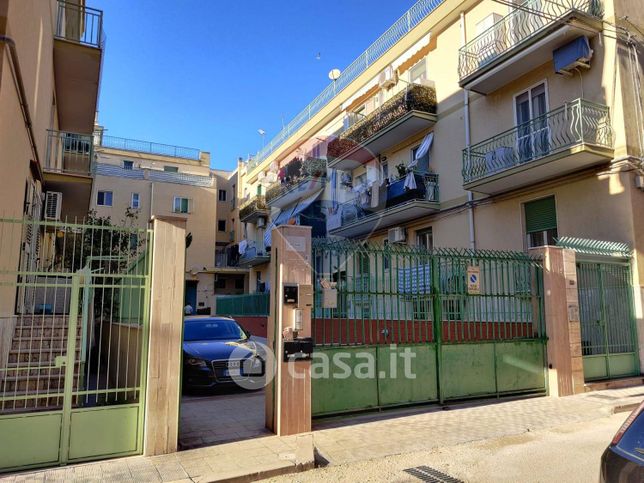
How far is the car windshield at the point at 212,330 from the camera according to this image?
34.1 ft

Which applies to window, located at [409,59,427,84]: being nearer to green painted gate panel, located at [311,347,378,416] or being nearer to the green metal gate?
the green metal gate

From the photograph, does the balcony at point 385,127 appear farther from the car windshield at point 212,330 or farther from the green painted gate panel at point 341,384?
the green painted gate panel at point 341,384

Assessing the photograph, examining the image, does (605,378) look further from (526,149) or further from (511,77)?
(511,77)

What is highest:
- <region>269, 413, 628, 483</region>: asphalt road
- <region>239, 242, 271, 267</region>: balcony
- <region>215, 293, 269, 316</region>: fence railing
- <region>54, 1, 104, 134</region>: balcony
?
<region>54, 1, 104, 134</region>: balcony

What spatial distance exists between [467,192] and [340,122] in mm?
9574

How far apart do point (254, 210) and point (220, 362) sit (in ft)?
74.7

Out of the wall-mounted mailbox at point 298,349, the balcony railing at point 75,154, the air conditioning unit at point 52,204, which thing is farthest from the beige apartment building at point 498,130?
the air conditioning unit at point 52,204

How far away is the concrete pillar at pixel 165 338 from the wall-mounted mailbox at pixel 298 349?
56.9 inches

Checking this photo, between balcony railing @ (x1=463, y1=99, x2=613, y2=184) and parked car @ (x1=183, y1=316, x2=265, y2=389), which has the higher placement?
balcony railing @ (x1=463, y1=99, x2=613, y2=184)

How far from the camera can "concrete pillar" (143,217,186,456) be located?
543 cm

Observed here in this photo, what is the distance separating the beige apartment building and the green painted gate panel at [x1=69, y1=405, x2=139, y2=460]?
8247 mm

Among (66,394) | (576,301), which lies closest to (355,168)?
(576,301)

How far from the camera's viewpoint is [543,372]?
892cm

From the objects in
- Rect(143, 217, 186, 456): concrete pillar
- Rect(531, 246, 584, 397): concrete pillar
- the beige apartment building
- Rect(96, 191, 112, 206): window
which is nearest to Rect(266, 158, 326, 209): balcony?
the beige apartment building
